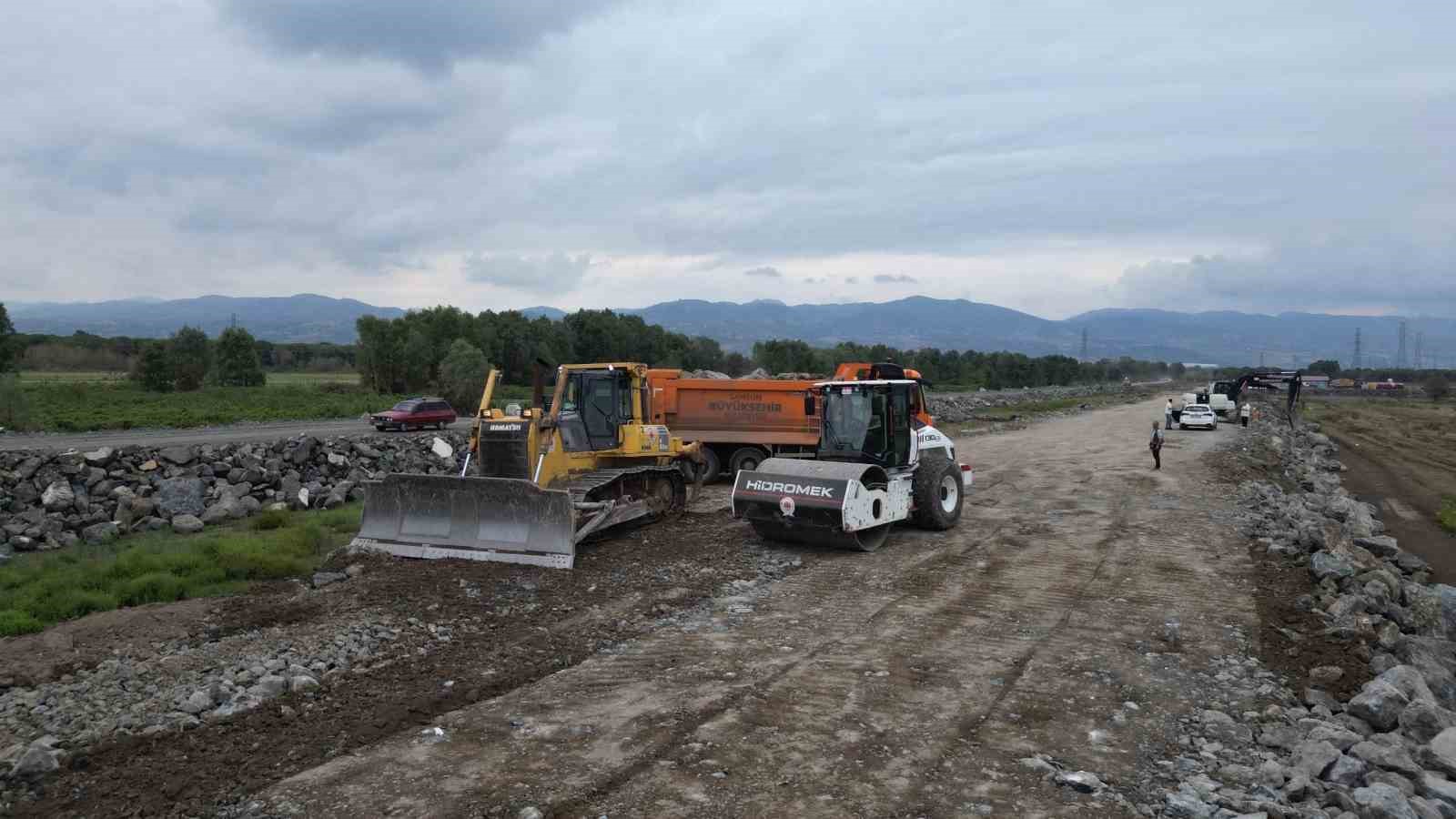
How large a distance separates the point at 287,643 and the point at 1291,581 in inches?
455

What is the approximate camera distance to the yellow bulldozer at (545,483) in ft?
38.5

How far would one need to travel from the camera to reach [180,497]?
1902 cm

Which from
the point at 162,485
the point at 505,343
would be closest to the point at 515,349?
the point at 505,343

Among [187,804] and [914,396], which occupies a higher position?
[914,396]

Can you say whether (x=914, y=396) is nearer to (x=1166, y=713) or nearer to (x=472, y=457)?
(x=472, y=457)

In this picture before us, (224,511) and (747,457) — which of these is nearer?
(224,511)

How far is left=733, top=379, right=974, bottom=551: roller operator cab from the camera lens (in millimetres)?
12672

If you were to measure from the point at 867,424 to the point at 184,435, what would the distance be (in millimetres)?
25335

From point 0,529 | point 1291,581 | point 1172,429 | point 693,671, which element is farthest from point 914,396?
point 1172,429

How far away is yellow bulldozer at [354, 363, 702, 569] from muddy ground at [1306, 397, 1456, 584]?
13596 millimetres

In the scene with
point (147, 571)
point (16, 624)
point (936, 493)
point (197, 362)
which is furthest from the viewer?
point (197, 362)

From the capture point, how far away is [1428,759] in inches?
257

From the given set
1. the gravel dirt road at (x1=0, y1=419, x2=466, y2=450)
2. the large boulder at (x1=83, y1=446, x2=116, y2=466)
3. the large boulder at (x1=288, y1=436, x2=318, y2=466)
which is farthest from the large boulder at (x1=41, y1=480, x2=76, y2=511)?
the large boulder at (x1=288, y1=436, x2=318, y2=466)

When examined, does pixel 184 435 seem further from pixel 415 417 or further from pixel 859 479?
pixel 859 479
